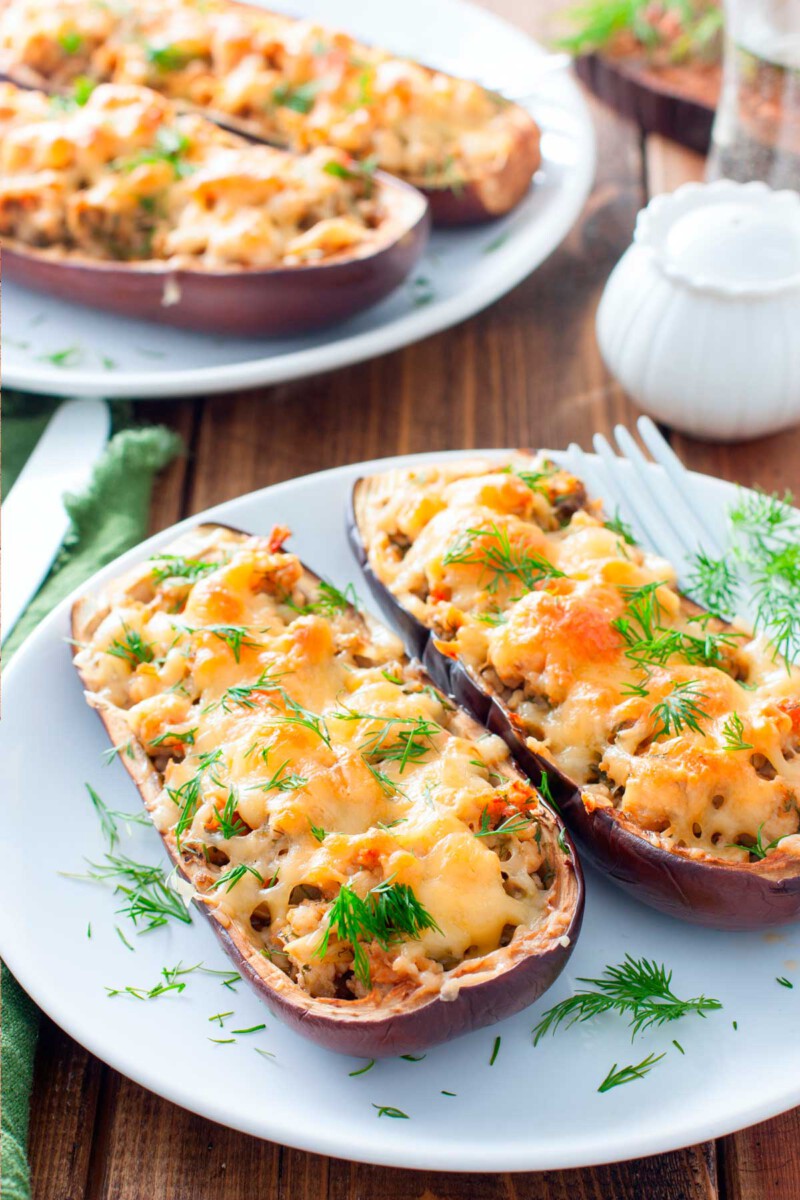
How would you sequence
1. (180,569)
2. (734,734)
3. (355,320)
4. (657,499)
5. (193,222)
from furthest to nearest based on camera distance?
1. (355,320)
2. (193,222)
3. (657,499)
4. (180,569)
5. (734,734)

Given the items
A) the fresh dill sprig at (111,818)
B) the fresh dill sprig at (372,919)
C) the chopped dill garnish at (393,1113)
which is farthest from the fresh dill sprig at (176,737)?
the chopped dill garnish at (393,1113)

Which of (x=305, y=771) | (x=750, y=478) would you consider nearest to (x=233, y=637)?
(x=305, y=771)

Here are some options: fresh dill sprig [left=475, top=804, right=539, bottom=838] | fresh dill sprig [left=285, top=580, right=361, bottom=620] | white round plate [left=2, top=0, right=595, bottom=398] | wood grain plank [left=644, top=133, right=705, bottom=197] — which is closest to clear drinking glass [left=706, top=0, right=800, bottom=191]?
wood grain plank [left=644, top=133, right=705, bottom=197]

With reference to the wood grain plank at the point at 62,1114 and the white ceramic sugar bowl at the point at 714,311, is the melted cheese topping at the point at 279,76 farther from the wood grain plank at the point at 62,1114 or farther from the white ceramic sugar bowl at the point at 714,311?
the wood grain plank at the point at 62,1114

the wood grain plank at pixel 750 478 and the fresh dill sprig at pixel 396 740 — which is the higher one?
the fresh dill sprig at pixel 396 740

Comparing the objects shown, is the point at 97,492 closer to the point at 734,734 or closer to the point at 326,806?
the point at 326,806

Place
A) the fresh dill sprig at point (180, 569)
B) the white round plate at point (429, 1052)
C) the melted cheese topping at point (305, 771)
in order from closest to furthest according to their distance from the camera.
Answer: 1. the white round plate at point (429, 1052)
2. the melted cheese topping at point (305, 771)
3. the fresh dill sprig at point (180, 569)

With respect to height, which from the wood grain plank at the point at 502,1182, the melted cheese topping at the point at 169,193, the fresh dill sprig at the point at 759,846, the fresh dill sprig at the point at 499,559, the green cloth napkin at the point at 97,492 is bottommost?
the wood grain plank at the point at 502,1182
